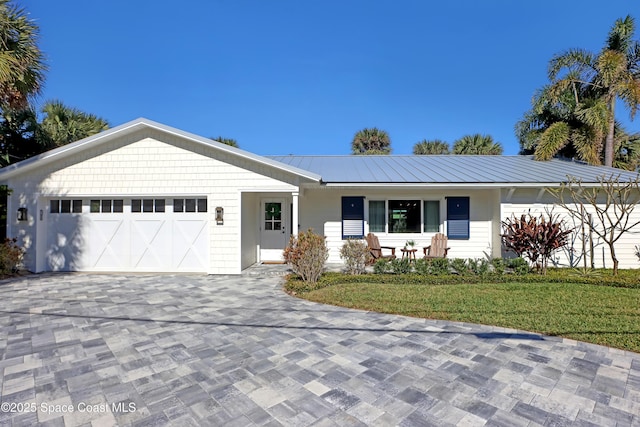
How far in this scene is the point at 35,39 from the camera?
7.84m

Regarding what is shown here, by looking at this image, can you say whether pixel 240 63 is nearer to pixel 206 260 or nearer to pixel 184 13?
pixel 184 13

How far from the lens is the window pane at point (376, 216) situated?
1052cm

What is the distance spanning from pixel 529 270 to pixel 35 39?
14.3 m

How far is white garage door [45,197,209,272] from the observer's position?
9008 mm

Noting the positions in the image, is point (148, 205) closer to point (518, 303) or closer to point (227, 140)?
point (518, 303)

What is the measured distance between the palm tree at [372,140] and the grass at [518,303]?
687 inches

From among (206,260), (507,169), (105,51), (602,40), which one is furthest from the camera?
(602,40)

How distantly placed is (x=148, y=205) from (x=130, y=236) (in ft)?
3.45

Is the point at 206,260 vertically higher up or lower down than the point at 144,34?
lower down

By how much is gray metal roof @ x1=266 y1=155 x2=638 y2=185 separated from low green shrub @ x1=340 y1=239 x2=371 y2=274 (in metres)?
2.13

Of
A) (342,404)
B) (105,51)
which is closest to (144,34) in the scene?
(105,51)

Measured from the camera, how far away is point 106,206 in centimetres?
914

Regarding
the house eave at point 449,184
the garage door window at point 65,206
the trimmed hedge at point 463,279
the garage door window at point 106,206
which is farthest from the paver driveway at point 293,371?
the garage door window at point 65,206

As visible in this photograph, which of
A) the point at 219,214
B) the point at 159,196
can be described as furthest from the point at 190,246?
the point at 159,196
